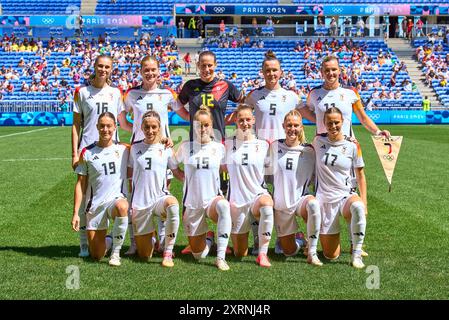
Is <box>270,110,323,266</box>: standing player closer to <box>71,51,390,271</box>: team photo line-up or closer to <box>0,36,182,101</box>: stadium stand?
<box>71,51,390,271</box>: team photo line-up

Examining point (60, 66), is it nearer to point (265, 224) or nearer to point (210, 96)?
point (210, 96)

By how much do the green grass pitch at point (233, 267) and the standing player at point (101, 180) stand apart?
0.97ft

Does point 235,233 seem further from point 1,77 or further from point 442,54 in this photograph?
point 442,54

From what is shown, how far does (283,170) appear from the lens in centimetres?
631

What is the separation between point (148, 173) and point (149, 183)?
0.10m

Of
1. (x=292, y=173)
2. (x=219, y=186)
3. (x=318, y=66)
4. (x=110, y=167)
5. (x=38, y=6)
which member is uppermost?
(x=38, y=6)

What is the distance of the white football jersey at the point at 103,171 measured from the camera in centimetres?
626

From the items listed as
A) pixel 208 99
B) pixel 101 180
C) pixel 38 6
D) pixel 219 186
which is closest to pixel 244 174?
pixel 219 186

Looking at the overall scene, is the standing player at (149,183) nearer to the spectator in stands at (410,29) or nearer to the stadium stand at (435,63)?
the stadium stand at (435,63)

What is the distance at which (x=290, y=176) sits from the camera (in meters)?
6.30
